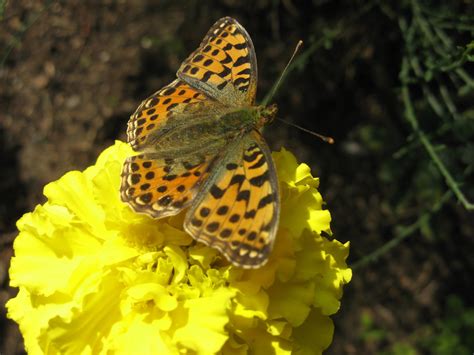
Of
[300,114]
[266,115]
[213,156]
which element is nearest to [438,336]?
[300,114]

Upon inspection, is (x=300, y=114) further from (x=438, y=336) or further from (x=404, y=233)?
(x=438, y=336)

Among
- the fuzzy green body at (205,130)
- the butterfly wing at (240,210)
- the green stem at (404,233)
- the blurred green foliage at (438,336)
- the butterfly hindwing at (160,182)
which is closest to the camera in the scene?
the butterfly wing at (240,210)

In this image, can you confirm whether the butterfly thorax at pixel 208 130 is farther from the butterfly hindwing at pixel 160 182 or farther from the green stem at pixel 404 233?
the green stem at pixel 404 233

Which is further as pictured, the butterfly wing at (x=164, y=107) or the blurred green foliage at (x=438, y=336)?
the blurred green foliage at (x=438, y=336)

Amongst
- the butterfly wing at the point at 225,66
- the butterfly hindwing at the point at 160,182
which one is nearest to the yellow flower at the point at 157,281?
the butterfly hindwing at the point at 160,182

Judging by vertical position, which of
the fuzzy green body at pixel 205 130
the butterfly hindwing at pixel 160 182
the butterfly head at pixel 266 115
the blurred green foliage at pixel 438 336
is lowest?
the blurred green foliage at pixel 438 336

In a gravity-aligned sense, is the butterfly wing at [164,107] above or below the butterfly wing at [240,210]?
above
